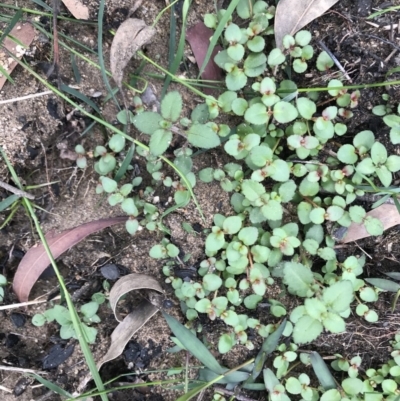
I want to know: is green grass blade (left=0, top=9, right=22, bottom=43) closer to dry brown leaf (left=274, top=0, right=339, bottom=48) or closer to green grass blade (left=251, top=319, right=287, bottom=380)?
dry brown leaf (left=274, top=0, right=339, bottom=48)

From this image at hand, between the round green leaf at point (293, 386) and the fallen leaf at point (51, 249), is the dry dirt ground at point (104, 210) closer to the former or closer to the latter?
the fallen leaf at point (51, 249)

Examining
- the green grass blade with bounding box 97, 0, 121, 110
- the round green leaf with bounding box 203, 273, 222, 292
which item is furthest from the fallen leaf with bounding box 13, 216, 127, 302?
the green grass blade with bounding box 97, 0, 121, 110

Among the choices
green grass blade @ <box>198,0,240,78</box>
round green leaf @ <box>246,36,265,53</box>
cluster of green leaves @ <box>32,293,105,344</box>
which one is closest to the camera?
green grass blade @ <box>198,0,240,78</box>

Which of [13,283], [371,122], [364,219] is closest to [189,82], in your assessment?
[371,122]

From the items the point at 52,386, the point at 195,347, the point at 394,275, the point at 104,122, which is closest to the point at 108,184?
the point at 104,122

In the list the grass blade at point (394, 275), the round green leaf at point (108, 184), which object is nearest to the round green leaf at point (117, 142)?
the round green leaf at point (108, 184)

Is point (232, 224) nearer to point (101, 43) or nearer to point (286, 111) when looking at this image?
point (286, 111)
